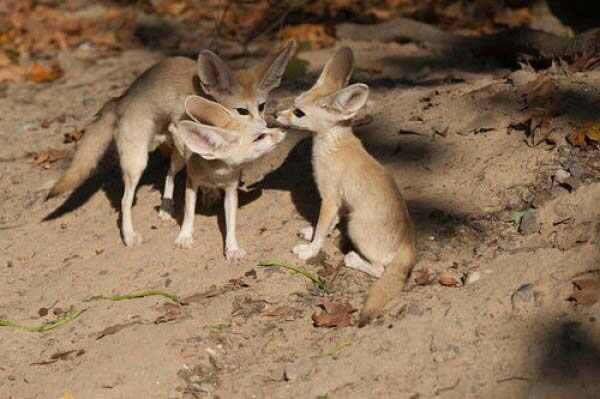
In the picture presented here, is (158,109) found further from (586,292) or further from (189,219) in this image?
(586,292)

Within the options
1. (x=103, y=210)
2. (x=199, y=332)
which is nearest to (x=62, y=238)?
(x=103, y=210)

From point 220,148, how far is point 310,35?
459 centimetres

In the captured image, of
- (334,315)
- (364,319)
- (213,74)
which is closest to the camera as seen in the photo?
(364,319)

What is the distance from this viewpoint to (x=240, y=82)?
5.88m

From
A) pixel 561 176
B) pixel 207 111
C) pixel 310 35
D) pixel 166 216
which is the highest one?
pixel 207 111

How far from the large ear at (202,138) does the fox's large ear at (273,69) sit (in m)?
0.80

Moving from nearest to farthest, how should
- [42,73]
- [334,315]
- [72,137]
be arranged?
[334,315] → [72,137] → [42,73]

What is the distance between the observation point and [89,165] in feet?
19.7

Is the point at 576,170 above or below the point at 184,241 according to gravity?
above

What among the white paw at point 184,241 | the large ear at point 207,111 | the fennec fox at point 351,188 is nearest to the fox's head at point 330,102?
the fennec fox at point 351,188

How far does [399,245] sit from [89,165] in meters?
2.43

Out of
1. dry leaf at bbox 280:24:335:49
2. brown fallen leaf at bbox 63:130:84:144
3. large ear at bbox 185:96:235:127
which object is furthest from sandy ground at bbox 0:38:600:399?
dry leaf at bbox 280:24:335:49

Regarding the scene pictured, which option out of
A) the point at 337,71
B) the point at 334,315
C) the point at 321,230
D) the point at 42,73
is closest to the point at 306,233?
the point at 321,230

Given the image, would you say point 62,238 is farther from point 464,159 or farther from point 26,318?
point 464,159
